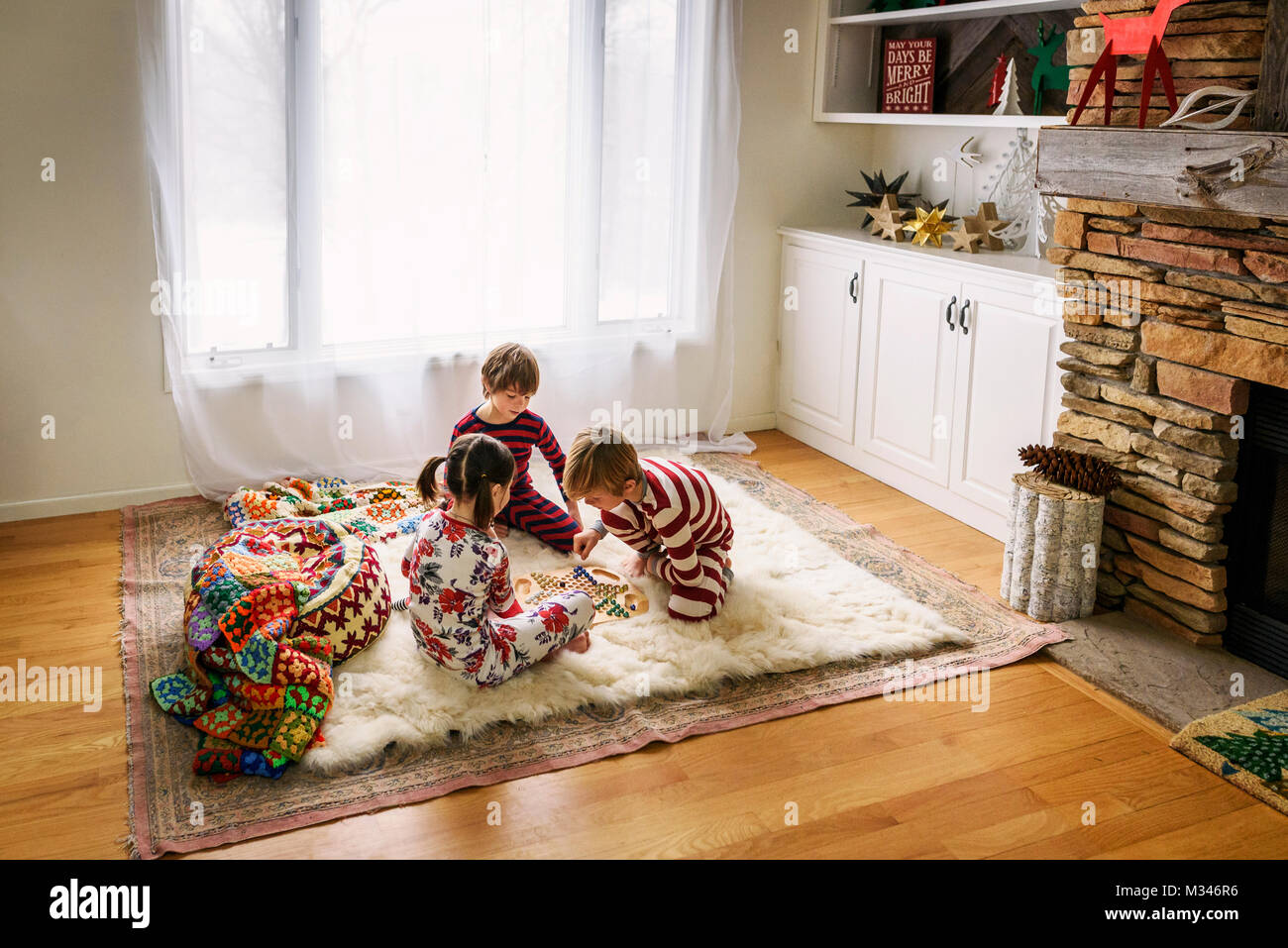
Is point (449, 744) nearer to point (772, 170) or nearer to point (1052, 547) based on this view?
point (1052, 547)

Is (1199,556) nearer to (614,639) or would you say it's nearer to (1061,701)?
(1061,701)

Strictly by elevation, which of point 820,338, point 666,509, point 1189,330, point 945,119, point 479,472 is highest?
point 945,119

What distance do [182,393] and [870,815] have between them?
8.57ft

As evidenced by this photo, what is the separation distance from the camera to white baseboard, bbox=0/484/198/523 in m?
3.63

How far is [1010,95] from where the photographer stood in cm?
395

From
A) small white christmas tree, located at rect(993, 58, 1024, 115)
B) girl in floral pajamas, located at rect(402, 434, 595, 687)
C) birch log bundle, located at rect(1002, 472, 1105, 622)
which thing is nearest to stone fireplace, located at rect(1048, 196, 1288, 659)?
birch log bundle, located at rect(1002, 472, 1105, 622)

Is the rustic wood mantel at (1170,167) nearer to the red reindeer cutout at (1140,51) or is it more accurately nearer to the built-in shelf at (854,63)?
the red reindeer cutout at (1140,51)

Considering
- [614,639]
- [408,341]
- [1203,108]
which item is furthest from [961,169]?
[614,639]

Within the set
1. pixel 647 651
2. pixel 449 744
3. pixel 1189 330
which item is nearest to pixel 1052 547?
→ pixel 1189 330

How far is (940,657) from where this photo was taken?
112 inches

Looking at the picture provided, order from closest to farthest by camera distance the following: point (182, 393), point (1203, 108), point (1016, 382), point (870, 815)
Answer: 1. point (870, 815)
2. point (1203, 108)
3. point (1016, 382)
4. point (182, 393)

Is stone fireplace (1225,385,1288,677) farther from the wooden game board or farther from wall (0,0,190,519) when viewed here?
wall (0,0,190,519)

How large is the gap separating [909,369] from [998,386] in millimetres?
468

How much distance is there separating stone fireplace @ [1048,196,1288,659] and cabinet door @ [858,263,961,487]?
0.62 metres
